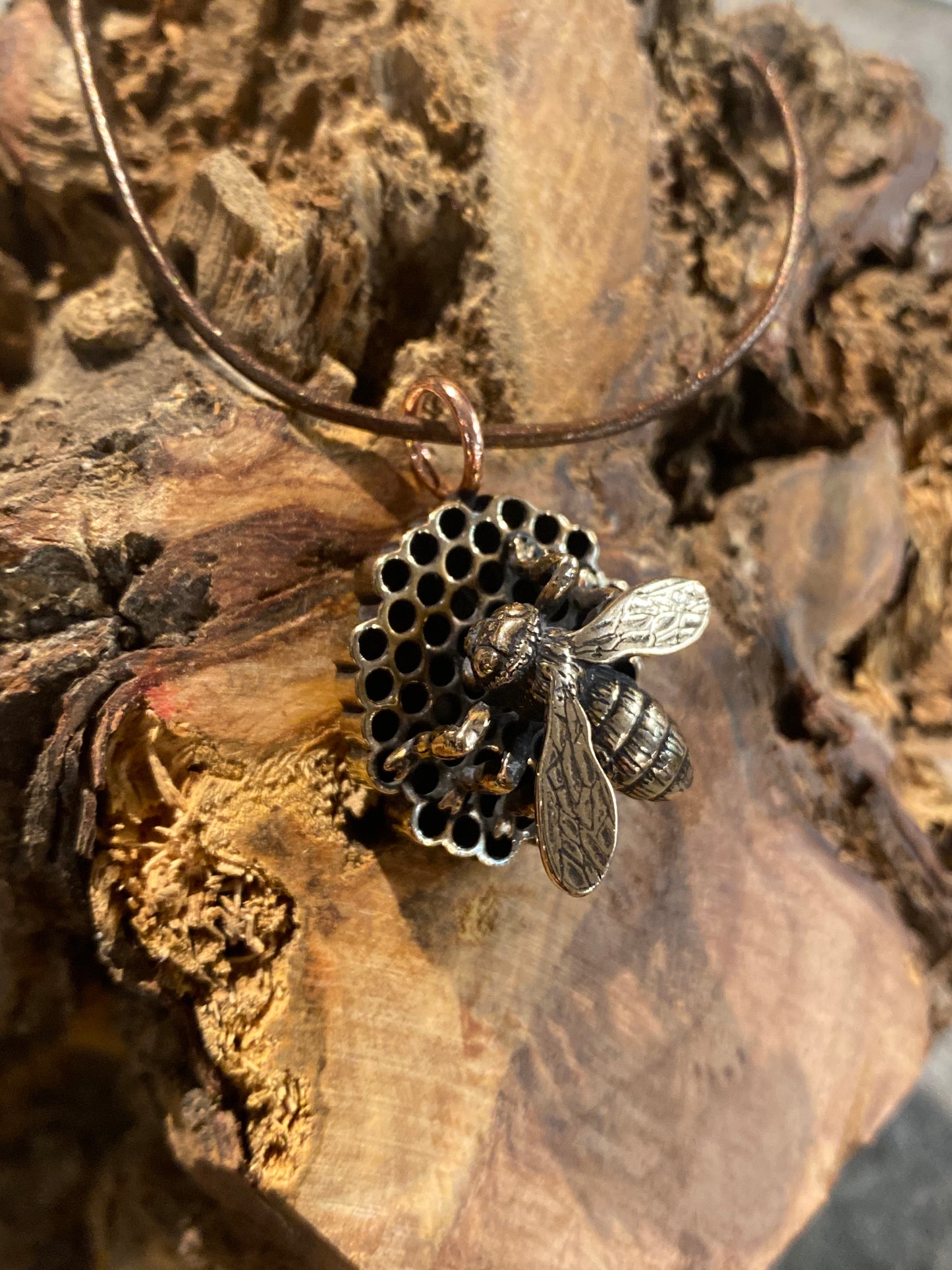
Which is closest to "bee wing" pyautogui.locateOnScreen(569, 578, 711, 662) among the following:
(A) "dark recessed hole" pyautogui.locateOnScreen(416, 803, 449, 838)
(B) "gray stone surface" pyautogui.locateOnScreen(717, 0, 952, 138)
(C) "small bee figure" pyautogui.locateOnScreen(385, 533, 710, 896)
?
(C) "small bee figure" pyautogui.locateOnScreen(385, 533, 710, 896)

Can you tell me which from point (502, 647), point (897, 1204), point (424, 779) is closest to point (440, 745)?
point (424, 779)

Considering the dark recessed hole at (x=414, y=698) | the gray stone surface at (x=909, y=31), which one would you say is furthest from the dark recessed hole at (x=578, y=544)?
the gray stone surface at (x=909, y=31)

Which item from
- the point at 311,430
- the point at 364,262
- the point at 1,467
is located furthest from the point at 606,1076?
the point at 364,262

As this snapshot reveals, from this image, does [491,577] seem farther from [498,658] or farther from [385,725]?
[385,725]

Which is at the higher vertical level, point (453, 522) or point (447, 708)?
point (453, 522)

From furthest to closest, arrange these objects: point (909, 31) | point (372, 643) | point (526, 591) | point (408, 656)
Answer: point (909, 31), point (526, 591), point (408, 656), point (372, 643)

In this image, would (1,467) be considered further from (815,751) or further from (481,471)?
(815,751)
